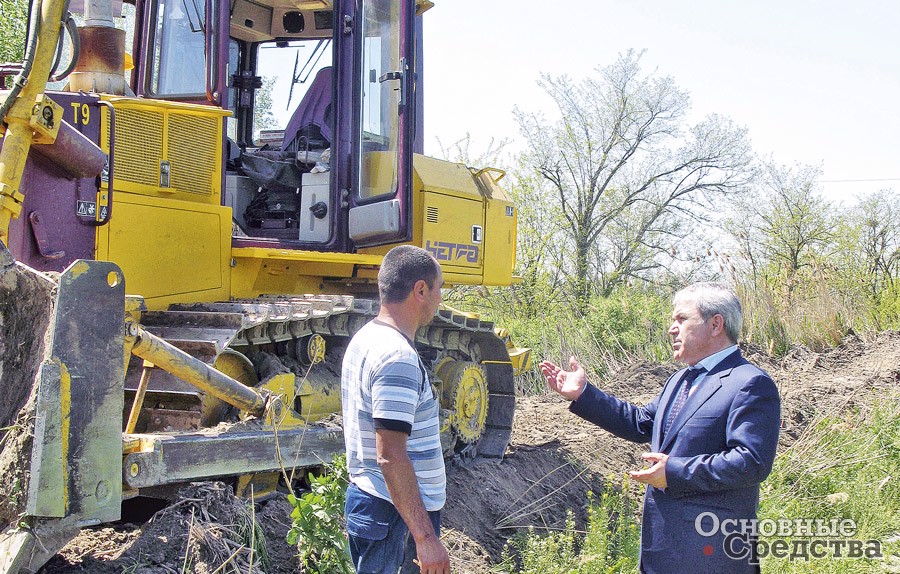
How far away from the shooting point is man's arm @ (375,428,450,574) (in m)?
2.91

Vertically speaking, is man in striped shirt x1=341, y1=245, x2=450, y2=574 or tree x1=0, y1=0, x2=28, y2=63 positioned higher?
tree x1=0, y1=0, x2=28, y2=63

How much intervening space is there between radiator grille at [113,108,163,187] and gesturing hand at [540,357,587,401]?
104 inches

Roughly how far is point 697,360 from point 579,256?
1837 cm

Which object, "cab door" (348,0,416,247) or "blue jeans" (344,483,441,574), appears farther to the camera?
"cab door" (348,0,416,247)

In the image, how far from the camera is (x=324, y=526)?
4.05m

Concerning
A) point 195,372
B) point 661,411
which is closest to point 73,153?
point 195,372

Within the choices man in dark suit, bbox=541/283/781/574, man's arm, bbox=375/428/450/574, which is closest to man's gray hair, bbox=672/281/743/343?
man in dark suit, bbox=541/283/781/574

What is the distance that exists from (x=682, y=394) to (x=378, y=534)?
1247 millimetres

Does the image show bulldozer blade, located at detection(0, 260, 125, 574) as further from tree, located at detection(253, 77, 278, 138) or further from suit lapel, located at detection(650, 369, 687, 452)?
tree, located at detection(253, 77, 278, 138)

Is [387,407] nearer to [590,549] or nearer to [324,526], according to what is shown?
[324,526]

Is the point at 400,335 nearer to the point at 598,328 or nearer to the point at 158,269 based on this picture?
the point at 158,269

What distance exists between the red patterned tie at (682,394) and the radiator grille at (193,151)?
10.6 feet

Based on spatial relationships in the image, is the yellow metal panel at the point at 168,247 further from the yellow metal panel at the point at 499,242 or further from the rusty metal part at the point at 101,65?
the yellow metal panel at the point at 499,242

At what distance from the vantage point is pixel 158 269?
17.1 ft
